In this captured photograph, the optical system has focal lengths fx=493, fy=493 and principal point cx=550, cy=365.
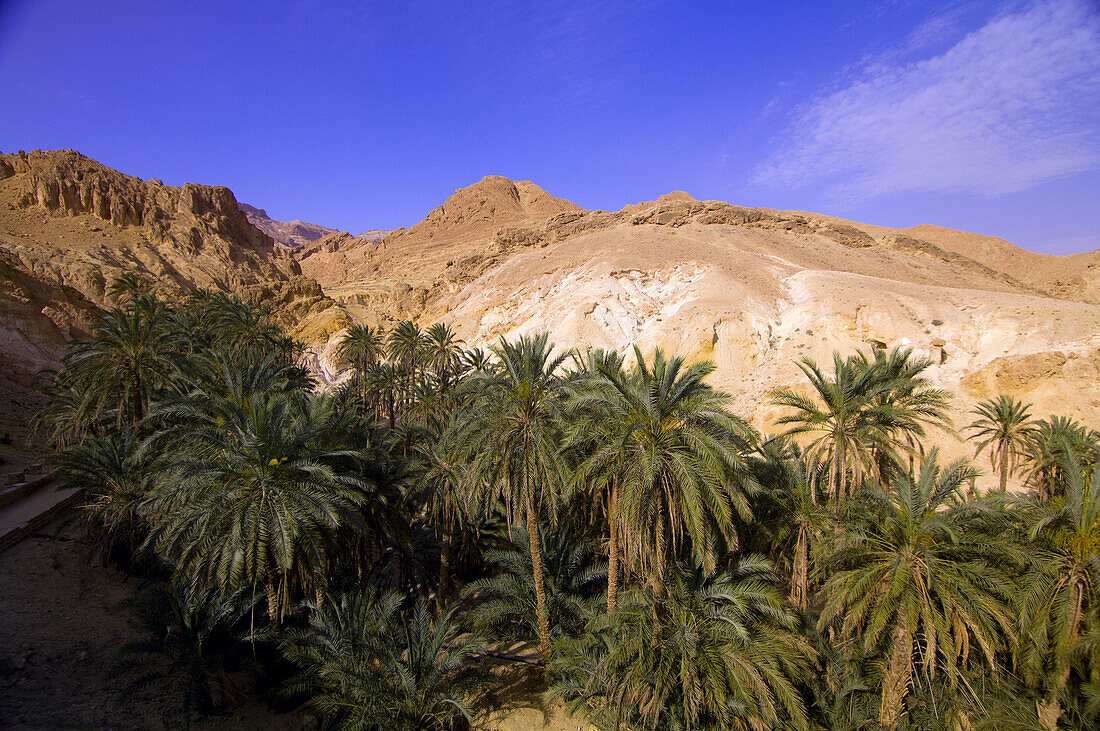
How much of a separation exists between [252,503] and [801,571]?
13.4m

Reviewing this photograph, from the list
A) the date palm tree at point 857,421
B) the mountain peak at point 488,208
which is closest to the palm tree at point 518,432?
the date palm tree at point 857,421

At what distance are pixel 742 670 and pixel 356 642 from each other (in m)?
8.75

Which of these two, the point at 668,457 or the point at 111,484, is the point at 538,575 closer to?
the point at 668,457

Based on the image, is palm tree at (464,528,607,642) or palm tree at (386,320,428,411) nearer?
palm tree at (464,528,607,642)

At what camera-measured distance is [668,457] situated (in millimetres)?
10547

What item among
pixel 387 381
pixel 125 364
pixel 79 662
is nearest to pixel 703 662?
pixel 79 662

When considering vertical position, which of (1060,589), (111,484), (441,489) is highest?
(1060,589)

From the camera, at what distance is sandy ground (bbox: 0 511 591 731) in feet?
32.7

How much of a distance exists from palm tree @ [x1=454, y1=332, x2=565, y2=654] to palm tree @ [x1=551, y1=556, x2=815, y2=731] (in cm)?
345

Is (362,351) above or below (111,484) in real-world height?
above

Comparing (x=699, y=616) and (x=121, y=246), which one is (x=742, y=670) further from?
(x=121, y=246)

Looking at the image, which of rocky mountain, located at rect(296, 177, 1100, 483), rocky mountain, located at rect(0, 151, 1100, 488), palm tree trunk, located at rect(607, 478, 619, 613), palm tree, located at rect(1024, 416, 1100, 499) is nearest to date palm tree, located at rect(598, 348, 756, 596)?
palm tree trunk, located at rect(607, 478, 619, 613)

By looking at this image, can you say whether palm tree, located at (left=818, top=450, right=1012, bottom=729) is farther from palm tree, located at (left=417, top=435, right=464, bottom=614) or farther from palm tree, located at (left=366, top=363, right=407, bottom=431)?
palm tree, located at (left=366, top=363, right=407, bottom=431)

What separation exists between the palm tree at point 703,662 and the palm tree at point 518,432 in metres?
3.45
